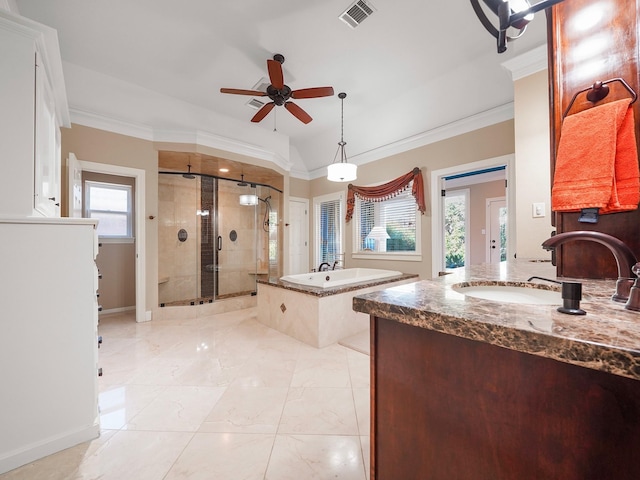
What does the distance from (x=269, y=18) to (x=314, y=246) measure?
12.8 ft

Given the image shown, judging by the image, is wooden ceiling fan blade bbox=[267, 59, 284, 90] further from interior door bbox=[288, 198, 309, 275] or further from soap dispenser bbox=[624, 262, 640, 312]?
interior door bbox=[288, 198, 309, 275]

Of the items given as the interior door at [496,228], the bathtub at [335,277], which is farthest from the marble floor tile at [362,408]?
the interior door at [496,228]

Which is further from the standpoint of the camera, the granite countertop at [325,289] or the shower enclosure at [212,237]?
the shower enclosure at [212,237]

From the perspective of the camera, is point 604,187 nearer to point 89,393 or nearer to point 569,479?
point 569,479

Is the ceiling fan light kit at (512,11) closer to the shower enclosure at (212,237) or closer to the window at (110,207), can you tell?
the shower enclosure at (212,237)

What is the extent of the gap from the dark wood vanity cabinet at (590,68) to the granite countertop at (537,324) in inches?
18.3

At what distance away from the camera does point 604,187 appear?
3.37 ft

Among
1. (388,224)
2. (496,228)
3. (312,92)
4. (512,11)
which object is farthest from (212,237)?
(496,228)

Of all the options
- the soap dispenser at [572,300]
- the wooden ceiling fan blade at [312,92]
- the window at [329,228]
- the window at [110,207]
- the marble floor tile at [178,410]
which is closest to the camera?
the soap dispenser at [572,300]

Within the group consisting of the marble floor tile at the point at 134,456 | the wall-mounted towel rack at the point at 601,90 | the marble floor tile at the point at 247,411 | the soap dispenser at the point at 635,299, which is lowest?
A: the marble floor tile at the point at 134,456

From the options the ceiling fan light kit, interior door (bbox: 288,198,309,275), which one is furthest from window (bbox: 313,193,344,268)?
the ceiling fan light kit

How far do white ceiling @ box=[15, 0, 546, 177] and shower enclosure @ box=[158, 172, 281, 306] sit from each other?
953 mm

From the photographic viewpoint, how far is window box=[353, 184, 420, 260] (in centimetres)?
414

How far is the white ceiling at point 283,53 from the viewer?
2.30 meters
